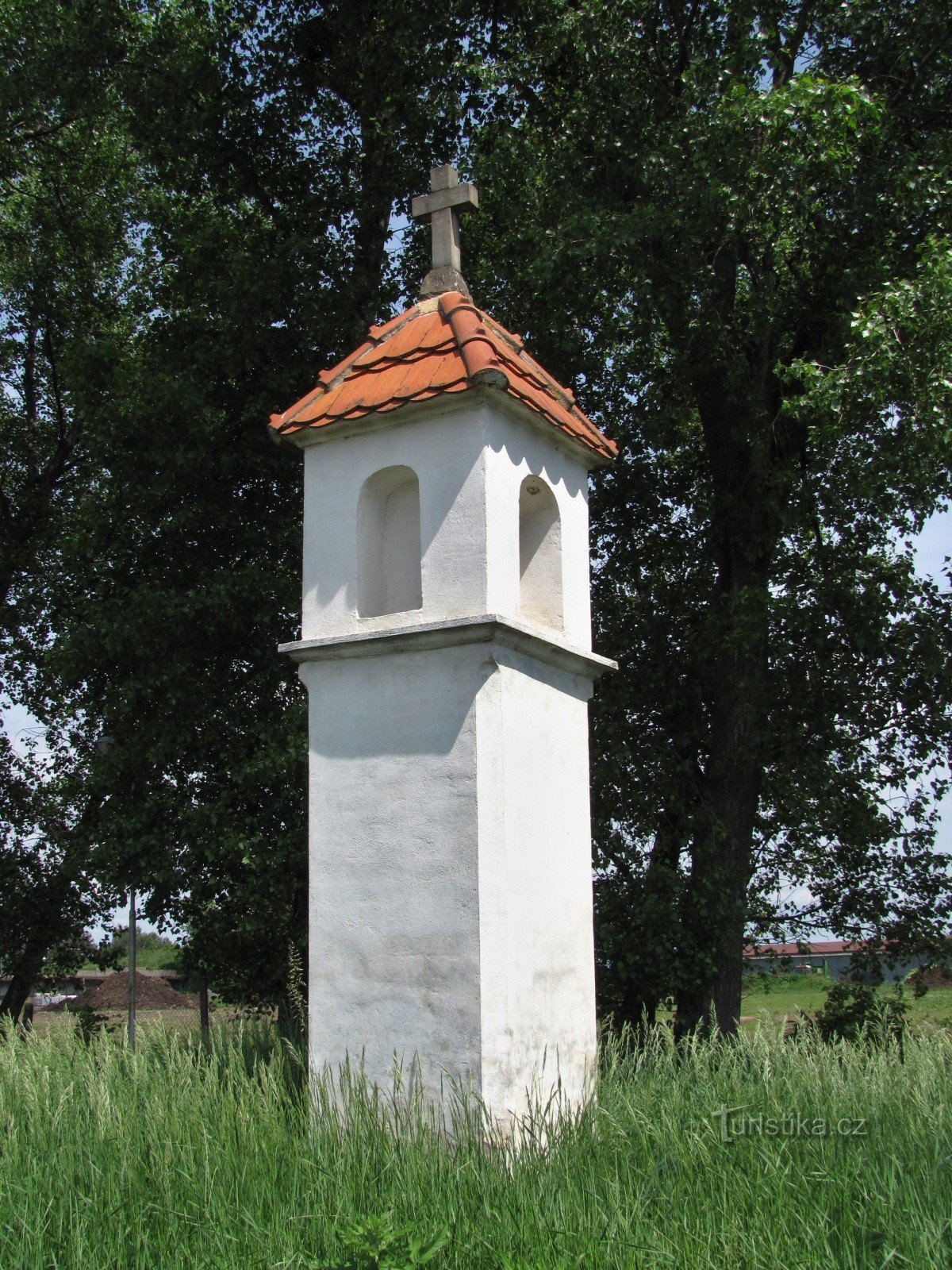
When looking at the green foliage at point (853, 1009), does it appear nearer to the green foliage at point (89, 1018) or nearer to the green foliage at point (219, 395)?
the green foliage at point (219, 395)

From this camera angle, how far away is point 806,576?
11.5 metres

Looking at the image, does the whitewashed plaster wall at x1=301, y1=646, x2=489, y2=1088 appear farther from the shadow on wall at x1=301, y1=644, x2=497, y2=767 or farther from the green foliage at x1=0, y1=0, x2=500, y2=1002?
the green foliage at x1=0, y1=0, x2=500, y2=1002

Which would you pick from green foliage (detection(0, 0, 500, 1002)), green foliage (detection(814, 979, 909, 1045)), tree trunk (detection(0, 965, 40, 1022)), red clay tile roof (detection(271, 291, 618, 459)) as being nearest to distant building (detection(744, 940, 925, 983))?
green foliage (detection(814, 979, 909, 1045))

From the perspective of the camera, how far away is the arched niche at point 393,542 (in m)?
6.39

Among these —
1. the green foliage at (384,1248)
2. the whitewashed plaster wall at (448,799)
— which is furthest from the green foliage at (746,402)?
the green foliage at (384,1248)

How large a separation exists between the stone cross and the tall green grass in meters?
4.23

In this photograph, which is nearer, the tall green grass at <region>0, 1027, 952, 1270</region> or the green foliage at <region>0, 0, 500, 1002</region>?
the tall green grass at <region>0, 1027, 952, 1270</region>

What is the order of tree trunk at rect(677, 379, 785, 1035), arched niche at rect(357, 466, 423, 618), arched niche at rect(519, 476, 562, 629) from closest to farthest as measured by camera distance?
arched niche at rect(357, 466, 423, 618) < arched niche at rect(519, 476, 562, 629) < tree trunk at rect(677, 379, 785, 1035)

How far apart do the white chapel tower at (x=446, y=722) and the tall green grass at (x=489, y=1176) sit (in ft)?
1.41

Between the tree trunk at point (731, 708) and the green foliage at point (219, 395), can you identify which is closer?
the tree trunk at point (731, 708)

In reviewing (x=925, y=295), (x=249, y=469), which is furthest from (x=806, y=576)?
(x=249, y=469)

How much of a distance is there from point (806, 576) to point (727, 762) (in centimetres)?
189

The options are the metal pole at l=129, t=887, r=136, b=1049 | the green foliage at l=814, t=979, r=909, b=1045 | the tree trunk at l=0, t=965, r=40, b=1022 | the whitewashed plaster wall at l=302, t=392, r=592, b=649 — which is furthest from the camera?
the tree trunk at l=0, t=965, r=40, b=1022

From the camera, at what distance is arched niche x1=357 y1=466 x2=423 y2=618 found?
251 inches
